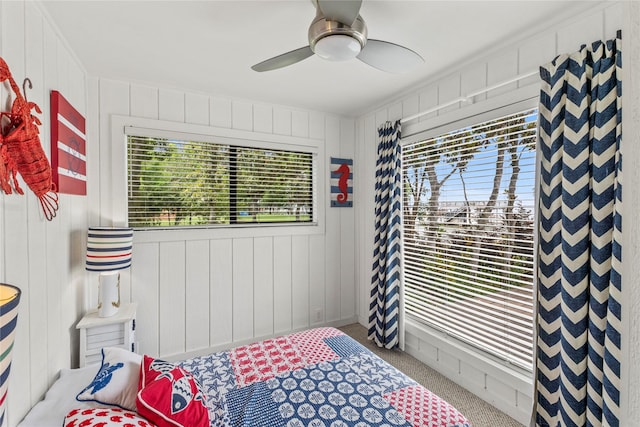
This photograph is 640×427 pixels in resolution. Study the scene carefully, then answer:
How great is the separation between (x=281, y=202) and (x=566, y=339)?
8.62 feet

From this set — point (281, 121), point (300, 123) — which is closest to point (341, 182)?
point (300, 123)

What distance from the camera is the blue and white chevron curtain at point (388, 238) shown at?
310 centimetres

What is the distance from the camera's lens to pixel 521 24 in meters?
1.94

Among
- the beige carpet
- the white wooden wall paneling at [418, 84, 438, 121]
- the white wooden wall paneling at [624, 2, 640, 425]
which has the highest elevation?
the white wooden wall paneling at [418, 84, 438, 121]

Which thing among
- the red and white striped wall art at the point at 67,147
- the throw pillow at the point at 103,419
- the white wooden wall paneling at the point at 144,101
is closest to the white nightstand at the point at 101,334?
the red and white striped wall art at the point at 67,147

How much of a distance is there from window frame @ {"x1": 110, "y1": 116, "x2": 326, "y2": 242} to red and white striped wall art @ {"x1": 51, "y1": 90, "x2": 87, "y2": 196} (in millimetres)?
267

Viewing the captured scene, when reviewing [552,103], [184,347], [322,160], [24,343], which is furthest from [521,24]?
[184,347]

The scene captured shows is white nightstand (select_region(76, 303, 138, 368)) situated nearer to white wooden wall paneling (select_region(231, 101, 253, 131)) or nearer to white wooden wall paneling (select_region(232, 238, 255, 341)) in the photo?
white wooden wall paneling (select_region(232, 238, 255, 341))

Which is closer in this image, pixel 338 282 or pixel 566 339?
pixel 566 339

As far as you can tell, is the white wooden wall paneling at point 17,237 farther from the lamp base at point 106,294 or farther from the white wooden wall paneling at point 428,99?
the white wooden wall paneling at point 428,99

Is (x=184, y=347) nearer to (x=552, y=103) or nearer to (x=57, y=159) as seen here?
(x=57, y=159)

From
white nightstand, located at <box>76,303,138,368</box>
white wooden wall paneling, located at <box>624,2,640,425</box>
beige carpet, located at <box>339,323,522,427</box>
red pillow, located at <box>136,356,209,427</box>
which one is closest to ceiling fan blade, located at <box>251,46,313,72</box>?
white wooden wall paneling, located at <box>624,2,640,425</box>

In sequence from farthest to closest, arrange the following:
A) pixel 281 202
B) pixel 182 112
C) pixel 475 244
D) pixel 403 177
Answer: pixel 281 202 < pixel 403 177 < pixel 182 112 < pixel 475 244

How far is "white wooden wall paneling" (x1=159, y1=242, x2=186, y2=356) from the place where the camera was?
2.88 m
